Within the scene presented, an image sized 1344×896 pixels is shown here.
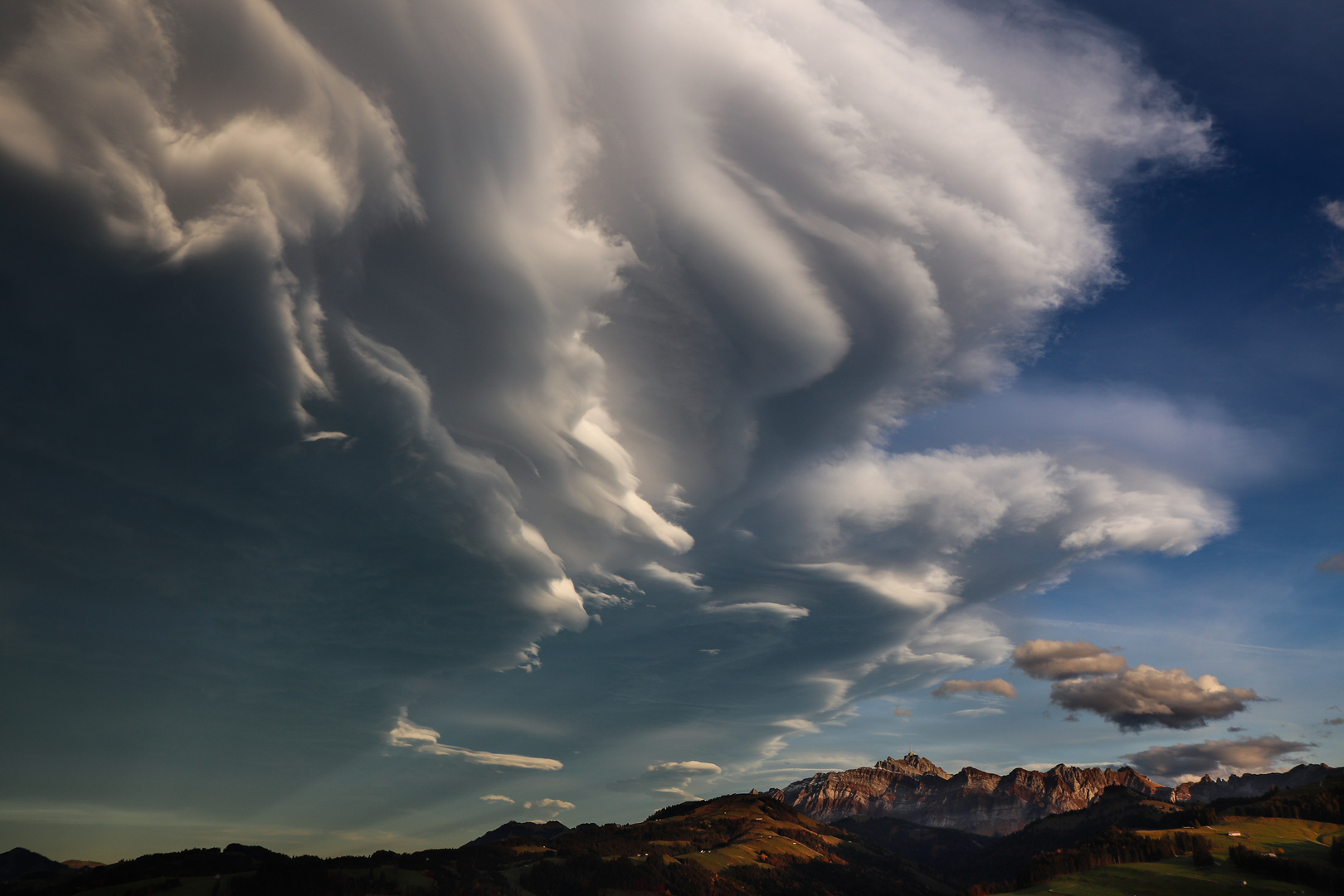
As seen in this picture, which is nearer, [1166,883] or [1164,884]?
[1164,884]

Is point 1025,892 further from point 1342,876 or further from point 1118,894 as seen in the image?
Result: point 1342,876

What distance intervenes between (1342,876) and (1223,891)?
2731 centimetres

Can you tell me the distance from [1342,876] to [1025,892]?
75.7 m

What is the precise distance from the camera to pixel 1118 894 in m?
149

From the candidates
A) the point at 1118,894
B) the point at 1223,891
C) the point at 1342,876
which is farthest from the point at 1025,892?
the point at 1342,876

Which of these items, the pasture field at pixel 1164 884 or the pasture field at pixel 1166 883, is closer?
the pasture field at pixel 1164 884

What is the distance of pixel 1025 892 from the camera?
147 metres

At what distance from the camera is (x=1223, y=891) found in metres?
151

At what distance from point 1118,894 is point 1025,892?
892 inches

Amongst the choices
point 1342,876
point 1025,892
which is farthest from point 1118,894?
point 1342,876

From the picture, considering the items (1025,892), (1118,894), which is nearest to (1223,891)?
(1118,894)

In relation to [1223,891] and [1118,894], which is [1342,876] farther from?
[1118,894]

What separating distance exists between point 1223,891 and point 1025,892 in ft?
160

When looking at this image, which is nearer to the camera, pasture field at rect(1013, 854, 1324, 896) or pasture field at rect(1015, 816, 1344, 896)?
pasture field at rect(1013, 854, 1324, 896)
